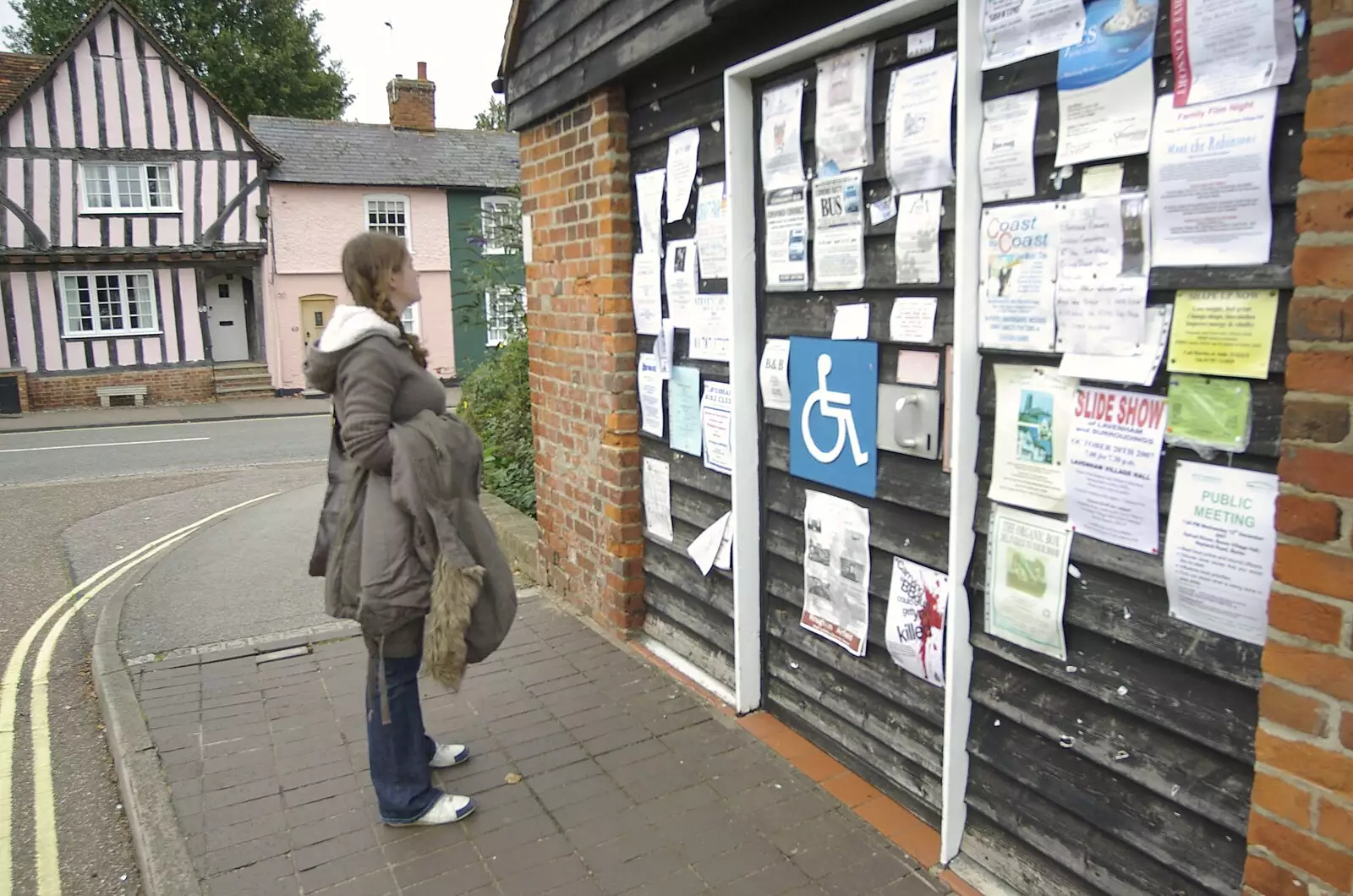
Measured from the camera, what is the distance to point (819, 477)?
11.6ft

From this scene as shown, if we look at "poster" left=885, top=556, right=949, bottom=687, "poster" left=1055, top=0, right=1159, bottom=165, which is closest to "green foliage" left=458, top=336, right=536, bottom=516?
"poster" left=885, top=556, right=949, bottom=687

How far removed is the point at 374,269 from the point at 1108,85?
2.22 metres

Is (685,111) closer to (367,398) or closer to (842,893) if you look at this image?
(367,398)

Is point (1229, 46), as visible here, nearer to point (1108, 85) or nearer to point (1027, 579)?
point (1108, 85)

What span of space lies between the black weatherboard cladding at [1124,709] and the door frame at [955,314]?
0.04m

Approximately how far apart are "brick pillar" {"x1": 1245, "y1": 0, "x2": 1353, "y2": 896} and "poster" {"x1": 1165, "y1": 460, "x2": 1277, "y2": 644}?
153 millimetres

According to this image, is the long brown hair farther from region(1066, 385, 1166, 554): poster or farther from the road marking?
the road marking

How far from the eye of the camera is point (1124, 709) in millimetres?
2428

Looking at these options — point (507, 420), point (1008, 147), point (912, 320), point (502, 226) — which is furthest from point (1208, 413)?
point (502, 226)

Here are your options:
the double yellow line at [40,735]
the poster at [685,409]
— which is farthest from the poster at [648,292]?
the double yellow line at [40,735]

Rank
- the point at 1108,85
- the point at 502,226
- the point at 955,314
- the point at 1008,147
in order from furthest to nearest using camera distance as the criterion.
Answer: the point at 502,226, the point at 955,314, the point at 1008,147, the point at 1108,85

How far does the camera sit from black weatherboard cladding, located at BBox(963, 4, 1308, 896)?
2.12 metres

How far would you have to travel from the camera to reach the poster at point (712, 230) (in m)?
3.88

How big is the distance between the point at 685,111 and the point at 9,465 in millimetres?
13949
